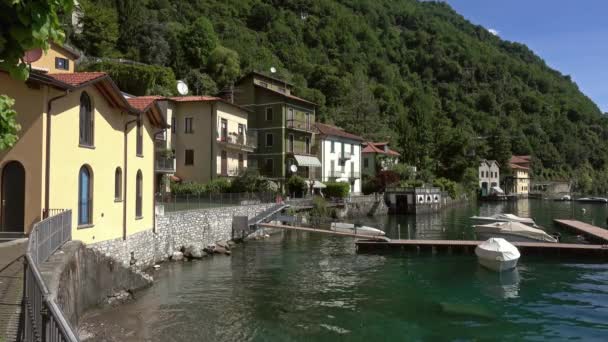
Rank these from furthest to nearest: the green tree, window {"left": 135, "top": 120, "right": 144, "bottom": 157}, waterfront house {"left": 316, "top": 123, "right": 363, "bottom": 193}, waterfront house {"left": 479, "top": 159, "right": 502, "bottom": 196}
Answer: waterfront house {"left": 479, "top": 159, "right": 502, "bottom": 196} → the green tree → waterfront house {"left": 316, "top": 123, "right": 363, "bottom": 193} → window {"left": 135, "top": 120, "right": 144, "bottom": 157}

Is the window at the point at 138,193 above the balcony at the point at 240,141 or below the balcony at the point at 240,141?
below

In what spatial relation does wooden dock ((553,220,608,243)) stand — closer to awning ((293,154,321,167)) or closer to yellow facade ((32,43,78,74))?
awning ((293,154,321,167))

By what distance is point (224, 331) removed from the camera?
15.6 m

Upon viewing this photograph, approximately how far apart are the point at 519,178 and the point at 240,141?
355ft

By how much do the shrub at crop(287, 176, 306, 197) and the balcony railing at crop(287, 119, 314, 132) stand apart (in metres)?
6.30

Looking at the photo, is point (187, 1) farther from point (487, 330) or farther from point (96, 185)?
point (487, 330)

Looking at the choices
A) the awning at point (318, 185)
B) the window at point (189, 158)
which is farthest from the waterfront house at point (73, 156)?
the awning at point (318, 185)

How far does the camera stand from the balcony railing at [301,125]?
Answer: 56.1 meters

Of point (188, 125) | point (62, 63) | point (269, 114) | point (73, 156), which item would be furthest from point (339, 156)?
point (73, 156)

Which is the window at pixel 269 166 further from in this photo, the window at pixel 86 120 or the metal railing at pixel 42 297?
the metal railing at pixel 42 297

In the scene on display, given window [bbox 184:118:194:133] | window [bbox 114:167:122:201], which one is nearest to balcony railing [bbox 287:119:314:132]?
window [bbox 184:118:194:133]

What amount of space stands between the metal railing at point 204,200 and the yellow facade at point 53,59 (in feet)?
34.1

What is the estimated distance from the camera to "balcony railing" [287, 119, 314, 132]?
2207 inches

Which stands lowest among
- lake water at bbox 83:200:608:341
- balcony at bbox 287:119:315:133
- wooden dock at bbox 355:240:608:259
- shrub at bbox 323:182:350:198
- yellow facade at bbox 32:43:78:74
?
lake water at bbox 83:200:608:341
